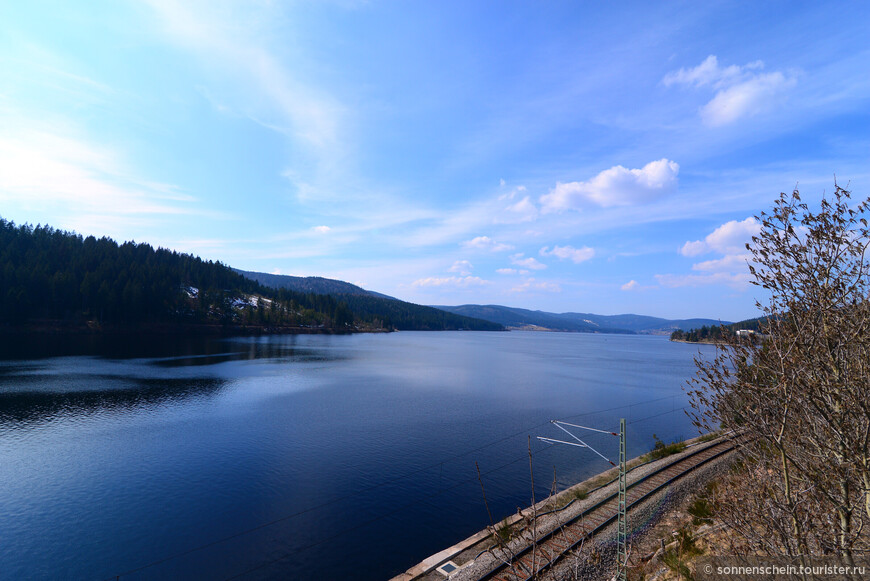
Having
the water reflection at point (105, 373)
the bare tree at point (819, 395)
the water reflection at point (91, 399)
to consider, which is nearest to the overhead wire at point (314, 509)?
the bare tree at point (819, 395)

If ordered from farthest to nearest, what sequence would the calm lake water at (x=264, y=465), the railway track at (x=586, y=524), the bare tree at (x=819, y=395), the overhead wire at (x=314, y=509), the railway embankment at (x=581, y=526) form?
the calm lake water at (x=264, y=465), the overhead wire at (x=314, y=509), the railway embankment at (x=581, y=526), the railway track at (x=586, y=524), the bare tree at (x=819, y=395)

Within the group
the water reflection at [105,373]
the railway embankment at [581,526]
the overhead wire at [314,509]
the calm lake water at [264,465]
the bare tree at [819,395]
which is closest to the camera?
the bare tree at [819,395]

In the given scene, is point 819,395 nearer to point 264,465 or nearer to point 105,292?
point 264,465

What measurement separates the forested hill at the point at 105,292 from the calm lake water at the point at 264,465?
58.2 meters

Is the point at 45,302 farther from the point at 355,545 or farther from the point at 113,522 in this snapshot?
the point at 355,545

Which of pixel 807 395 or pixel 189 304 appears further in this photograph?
pixel 189 304

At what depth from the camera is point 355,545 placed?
19875 mm

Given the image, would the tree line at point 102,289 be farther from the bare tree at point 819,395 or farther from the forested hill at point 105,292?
the bare tree at point 819,395

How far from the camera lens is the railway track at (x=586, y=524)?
14.8 m

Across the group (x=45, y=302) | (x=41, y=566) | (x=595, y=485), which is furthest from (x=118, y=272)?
(x=595, y=485)

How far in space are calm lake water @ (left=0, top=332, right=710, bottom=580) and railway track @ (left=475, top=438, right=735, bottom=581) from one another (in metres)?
4.85

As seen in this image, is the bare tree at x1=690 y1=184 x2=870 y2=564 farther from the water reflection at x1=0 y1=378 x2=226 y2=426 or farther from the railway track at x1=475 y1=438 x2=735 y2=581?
the water reflection at x1=0 y1=378 x2=226 y2=426

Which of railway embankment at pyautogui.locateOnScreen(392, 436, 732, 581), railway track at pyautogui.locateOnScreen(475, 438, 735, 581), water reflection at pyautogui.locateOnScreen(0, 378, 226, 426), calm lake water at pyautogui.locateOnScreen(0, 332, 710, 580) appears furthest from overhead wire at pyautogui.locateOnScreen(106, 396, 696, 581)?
water reflection at pyautogui.locateOnScreen(0, 378, 226, 426)

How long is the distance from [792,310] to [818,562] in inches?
153
